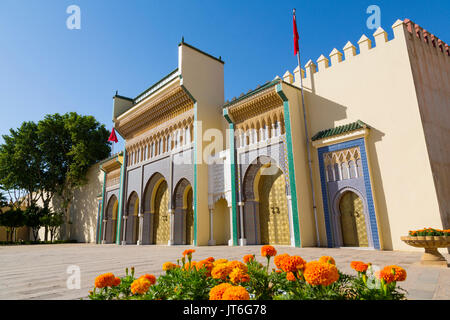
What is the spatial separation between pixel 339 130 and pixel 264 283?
916cm

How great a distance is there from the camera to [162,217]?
15867 millimetres

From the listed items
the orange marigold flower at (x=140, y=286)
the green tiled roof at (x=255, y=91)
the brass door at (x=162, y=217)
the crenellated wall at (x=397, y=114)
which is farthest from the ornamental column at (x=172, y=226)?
the orange marigold flower at (x=140, y=286)

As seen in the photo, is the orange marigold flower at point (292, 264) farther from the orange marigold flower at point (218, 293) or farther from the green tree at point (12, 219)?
the green tree at point (12, 219)

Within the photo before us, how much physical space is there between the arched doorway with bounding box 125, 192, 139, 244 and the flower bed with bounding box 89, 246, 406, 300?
16.4 m

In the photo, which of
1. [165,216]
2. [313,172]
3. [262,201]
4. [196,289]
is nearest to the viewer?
[196,289]

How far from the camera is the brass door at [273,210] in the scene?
1109 centimetres

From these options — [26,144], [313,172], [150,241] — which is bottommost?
[150,241]

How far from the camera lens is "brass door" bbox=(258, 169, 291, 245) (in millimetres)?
11094

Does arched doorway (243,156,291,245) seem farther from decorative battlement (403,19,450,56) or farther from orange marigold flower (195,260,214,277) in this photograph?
orange marigold flower (195,260,214,277)

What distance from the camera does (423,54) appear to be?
982cm

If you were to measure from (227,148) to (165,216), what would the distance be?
5373 mm

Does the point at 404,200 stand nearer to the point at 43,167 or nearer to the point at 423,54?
the point at 423,54

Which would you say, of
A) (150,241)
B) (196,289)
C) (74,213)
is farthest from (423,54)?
(74,213)

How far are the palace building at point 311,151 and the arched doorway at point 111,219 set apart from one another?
16.1 feet
